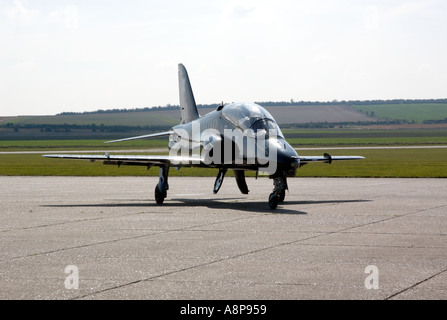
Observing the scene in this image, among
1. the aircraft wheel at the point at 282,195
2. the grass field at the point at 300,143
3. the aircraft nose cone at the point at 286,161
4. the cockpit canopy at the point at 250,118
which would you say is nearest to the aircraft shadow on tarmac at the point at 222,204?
the aircraft wheel at the point at 282,195

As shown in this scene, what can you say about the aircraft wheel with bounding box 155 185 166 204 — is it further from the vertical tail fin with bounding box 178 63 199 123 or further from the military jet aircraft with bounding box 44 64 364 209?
the vertical tail fin with bounding box 178 63 199 123

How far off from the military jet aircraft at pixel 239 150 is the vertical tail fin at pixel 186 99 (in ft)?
10.3

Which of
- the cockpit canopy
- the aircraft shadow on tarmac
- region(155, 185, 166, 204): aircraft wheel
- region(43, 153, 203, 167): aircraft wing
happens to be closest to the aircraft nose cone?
the aircraft shadow on tarmac

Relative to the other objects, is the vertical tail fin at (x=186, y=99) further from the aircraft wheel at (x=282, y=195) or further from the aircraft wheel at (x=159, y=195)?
the aircraft wheel at (x=282, y=195)

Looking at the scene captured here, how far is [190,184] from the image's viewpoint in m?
36.3

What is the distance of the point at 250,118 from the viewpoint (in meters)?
23.6

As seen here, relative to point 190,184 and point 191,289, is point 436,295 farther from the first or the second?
point 190,184

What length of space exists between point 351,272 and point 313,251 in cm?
230

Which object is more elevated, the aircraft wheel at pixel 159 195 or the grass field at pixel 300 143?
the grass field at pixel 300 143

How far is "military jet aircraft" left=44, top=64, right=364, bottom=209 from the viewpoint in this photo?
21938 mm

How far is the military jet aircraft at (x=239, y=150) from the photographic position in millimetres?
21938

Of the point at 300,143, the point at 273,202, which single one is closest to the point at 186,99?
the point at 273,202

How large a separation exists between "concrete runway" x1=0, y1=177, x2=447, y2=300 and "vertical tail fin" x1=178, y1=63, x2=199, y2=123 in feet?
17.9

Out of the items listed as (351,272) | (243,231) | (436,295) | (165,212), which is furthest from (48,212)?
(436,295)
